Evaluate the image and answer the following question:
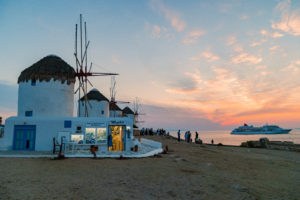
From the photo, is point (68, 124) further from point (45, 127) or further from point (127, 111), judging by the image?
point (127, 111)

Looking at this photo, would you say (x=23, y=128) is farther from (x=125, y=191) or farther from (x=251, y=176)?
(x=251, y=176)

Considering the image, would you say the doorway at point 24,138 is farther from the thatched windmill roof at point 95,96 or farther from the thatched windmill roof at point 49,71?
the thatched windmill roof at point 95,96

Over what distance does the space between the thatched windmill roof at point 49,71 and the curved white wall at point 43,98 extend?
53 centimetres

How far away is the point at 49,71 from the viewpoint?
24.0 metres

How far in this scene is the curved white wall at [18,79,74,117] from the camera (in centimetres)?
2328

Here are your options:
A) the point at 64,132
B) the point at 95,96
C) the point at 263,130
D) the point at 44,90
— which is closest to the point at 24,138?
the point at 64,132

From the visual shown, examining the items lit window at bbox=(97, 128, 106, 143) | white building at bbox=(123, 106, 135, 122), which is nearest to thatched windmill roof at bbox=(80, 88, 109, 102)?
lit window at bbox=(97, 128, 106, 143)

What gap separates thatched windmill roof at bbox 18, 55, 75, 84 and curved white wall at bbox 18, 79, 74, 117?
1.75 ft

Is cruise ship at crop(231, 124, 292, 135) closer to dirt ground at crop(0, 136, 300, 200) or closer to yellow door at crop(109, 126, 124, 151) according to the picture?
yellow door at crop(109, 126, 124, 151)

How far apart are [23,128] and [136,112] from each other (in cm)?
6205

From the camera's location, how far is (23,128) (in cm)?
1889

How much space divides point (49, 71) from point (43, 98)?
10.7 feet

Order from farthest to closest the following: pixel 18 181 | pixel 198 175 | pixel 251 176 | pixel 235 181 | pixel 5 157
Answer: pixel 5 157, pixel 251 176, pixel 198 175, pixel 235 181, pixel 18 181

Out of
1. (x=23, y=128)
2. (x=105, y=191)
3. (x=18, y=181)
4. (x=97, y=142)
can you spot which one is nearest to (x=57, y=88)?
(x=23, y=128)
